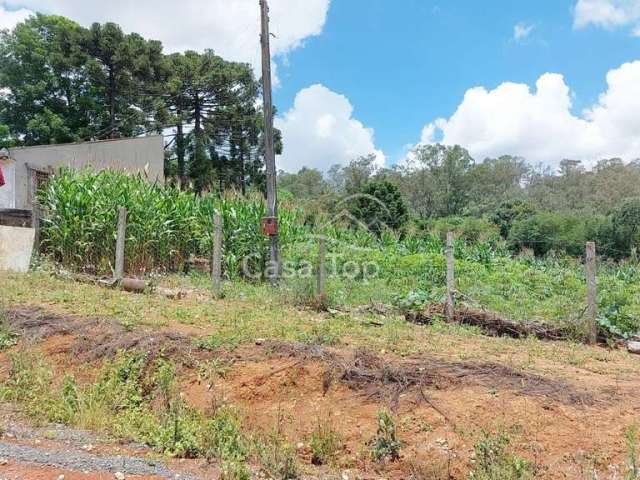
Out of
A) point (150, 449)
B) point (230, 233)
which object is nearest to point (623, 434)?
point (150, 449)

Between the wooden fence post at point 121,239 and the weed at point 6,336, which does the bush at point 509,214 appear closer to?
the wooden fence post at point 121,239

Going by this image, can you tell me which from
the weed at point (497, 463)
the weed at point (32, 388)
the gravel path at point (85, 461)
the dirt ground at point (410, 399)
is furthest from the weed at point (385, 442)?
the weed at point (32, 388)

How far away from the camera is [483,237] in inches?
787

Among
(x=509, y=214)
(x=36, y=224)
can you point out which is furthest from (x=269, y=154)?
(x=509, y=214)

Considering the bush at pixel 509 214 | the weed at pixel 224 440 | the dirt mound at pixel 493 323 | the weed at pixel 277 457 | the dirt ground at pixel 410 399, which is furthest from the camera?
the bush at pixel 509 214

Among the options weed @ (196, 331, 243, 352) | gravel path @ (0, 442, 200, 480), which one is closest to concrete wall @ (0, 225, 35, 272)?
weed @ (196, 331, 243, 352)

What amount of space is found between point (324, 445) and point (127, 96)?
25.3 metres

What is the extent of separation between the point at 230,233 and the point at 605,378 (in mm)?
7143

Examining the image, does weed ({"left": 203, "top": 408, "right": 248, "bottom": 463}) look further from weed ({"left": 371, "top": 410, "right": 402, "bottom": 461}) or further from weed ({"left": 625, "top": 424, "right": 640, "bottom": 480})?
weed ({"left": 625, "top": 424, "right": 640, "bottom": 480})

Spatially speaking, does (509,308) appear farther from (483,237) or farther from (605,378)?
(483,237)

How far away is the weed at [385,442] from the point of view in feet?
11.1

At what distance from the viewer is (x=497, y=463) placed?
307 cm

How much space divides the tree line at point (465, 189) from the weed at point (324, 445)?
67.2 feet

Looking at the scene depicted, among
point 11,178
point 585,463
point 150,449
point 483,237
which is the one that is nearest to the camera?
point 585,463
